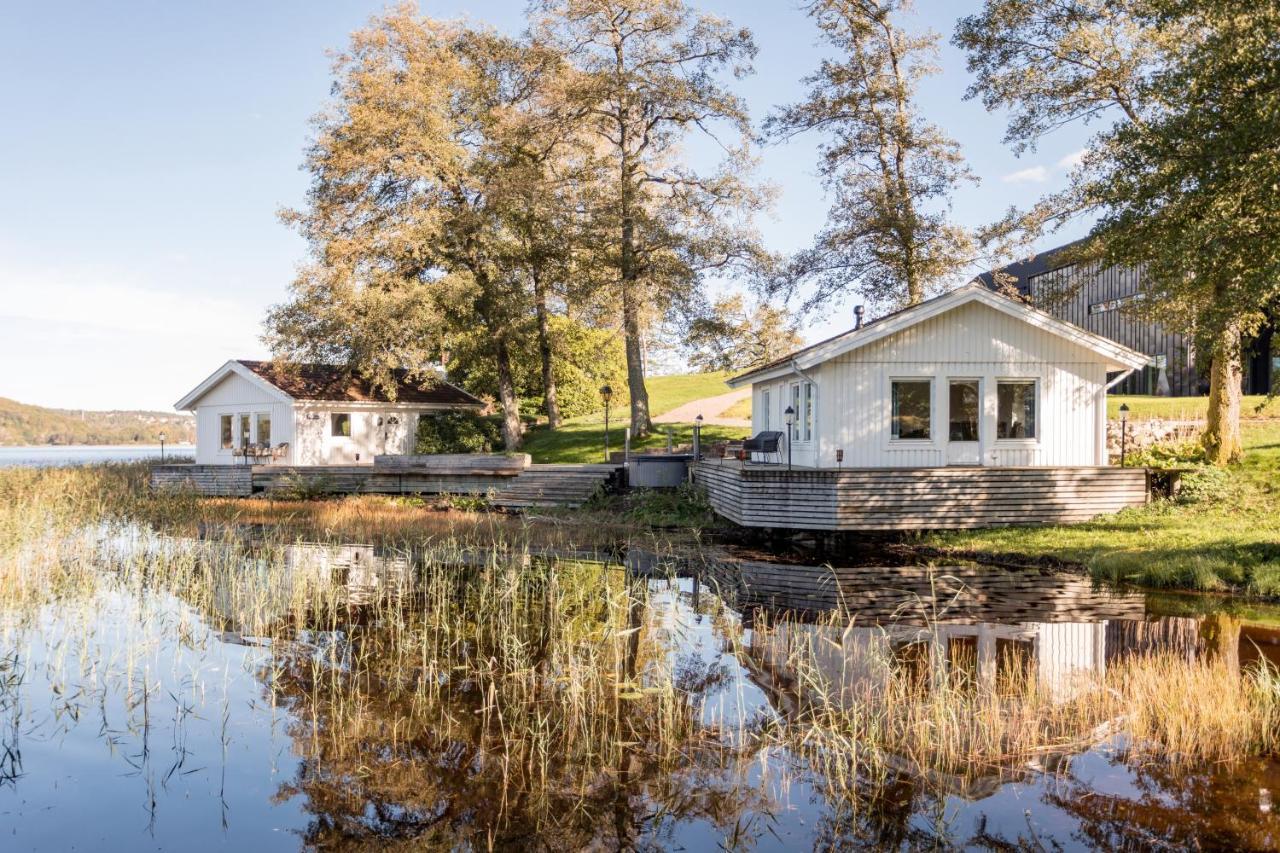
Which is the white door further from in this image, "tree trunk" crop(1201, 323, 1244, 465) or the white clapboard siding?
"tree trunk" crop(1201, 323, 1244, 465)

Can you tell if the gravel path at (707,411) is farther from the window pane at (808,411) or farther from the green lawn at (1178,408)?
the window pane at (808,411)

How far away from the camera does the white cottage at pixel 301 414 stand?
32.3m

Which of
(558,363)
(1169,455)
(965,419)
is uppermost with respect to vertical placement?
(558,363)

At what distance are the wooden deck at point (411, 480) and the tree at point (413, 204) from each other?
5.58 m

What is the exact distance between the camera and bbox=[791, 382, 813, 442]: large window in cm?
1931

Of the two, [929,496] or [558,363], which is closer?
[929,496]

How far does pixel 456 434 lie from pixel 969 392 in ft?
73.2

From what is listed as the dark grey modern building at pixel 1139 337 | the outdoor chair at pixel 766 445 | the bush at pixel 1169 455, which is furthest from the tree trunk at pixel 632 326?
the bush at pixel 1169 455

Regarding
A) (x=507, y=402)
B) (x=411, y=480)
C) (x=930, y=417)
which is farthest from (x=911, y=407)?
(x=507, y=402)

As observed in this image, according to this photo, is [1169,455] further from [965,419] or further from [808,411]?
[808,411]

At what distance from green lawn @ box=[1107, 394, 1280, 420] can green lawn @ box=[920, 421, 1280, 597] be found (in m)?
3.39

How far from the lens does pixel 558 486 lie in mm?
24062

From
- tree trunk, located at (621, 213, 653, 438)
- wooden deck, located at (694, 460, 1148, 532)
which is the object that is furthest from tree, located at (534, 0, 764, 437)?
wooden deck, located at (694, 460, 1148, 532)

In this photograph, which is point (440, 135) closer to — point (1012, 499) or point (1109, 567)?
point (1012, 499)
